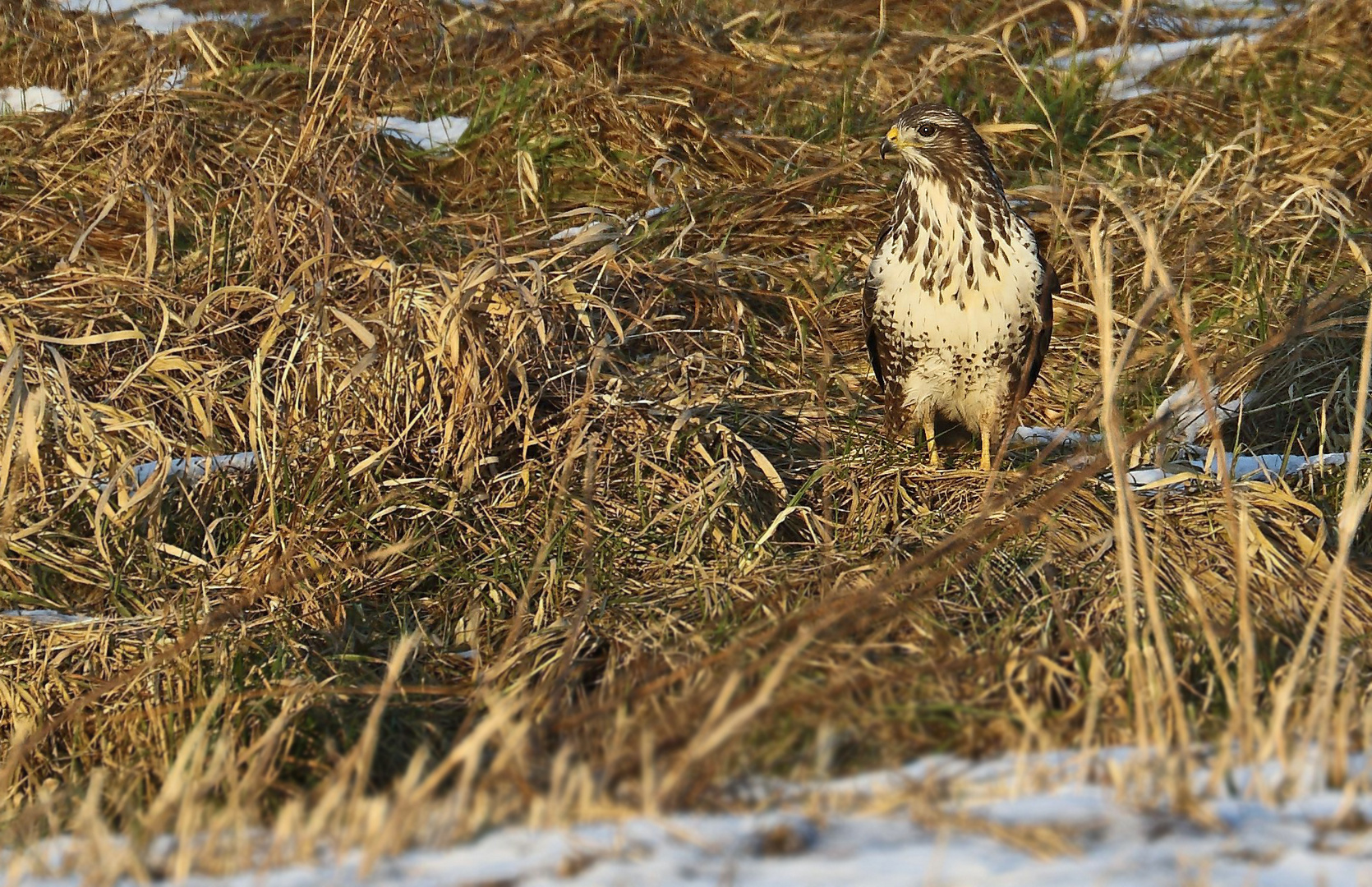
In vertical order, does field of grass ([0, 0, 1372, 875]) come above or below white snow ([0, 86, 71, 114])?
below

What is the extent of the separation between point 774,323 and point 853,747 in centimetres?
301

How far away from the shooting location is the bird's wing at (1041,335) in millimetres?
4867

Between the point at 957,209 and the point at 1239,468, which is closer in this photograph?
the point at 957,209

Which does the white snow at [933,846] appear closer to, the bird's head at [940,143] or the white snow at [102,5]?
the bird's head at [940,143]

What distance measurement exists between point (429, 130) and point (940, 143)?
2.60m

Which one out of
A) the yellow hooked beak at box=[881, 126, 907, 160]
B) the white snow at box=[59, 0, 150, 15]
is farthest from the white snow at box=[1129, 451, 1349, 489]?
the white snow at box=[59, 0, 150, 15]

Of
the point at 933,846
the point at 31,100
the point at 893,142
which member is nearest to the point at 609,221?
the point at 893,142

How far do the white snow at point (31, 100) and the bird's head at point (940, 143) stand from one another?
11.6 ft

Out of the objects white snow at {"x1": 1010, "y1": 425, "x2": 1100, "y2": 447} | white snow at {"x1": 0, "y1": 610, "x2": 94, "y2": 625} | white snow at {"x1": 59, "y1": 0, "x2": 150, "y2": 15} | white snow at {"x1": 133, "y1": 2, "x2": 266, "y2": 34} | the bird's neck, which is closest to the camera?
white snow at {"x1": 0, "y1": 610, "x2": 94, "y2": 625}

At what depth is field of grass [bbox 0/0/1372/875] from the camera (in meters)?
3.03

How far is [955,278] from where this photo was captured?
4.79 metres

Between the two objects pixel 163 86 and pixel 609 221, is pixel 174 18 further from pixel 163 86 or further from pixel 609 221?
pixel 609 221

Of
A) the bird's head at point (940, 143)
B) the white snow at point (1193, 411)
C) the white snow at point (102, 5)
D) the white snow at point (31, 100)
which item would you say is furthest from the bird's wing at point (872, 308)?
the white snow at point (102, 5)

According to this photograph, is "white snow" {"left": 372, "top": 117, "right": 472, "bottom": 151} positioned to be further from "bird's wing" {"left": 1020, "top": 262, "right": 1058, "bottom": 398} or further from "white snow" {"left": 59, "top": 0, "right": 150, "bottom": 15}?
"bird's wing" {"left": 1020, "top": 262, "right": 1058, "bottom": 398}
